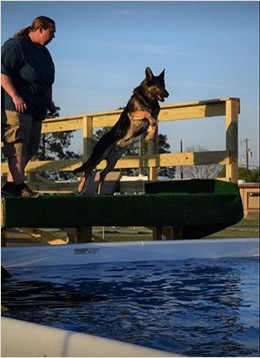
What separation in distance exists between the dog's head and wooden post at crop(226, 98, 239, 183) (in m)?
0.72

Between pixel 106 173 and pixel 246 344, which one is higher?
pixel 106 173

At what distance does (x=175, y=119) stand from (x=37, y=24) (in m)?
1.91

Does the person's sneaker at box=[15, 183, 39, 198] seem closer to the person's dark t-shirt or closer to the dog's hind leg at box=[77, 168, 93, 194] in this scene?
the person's dark t-shirt

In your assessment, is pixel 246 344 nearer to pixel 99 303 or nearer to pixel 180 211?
pixel 99 303

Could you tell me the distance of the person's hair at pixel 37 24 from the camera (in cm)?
683

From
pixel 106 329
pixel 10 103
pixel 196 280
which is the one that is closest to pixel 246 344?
pixel 106 329

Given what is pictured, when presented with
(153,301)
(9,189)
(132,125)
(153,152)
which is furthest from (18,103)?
(153,301)

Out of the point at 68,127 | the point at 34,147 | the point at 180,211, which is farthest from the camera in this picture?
the point at 68,127

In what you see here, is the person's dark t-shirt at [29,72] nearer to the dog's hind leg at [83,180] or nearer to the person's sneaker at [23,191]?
the person's sneaker at [23,191]

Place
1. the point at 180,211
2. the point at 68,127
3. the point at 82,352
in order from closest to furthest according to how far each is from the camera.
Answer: the point at 82,352
the point at 180,211
the point at 68,127

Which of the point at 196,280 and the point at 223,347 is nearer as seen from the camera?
the point at 223,347

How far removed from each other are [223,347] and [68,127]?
6.22 m

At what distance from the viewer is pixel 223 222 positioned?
6.18 meters

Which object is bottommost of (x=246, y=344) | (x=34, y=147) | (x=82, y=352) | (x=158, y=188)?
(x=246, y=344)
